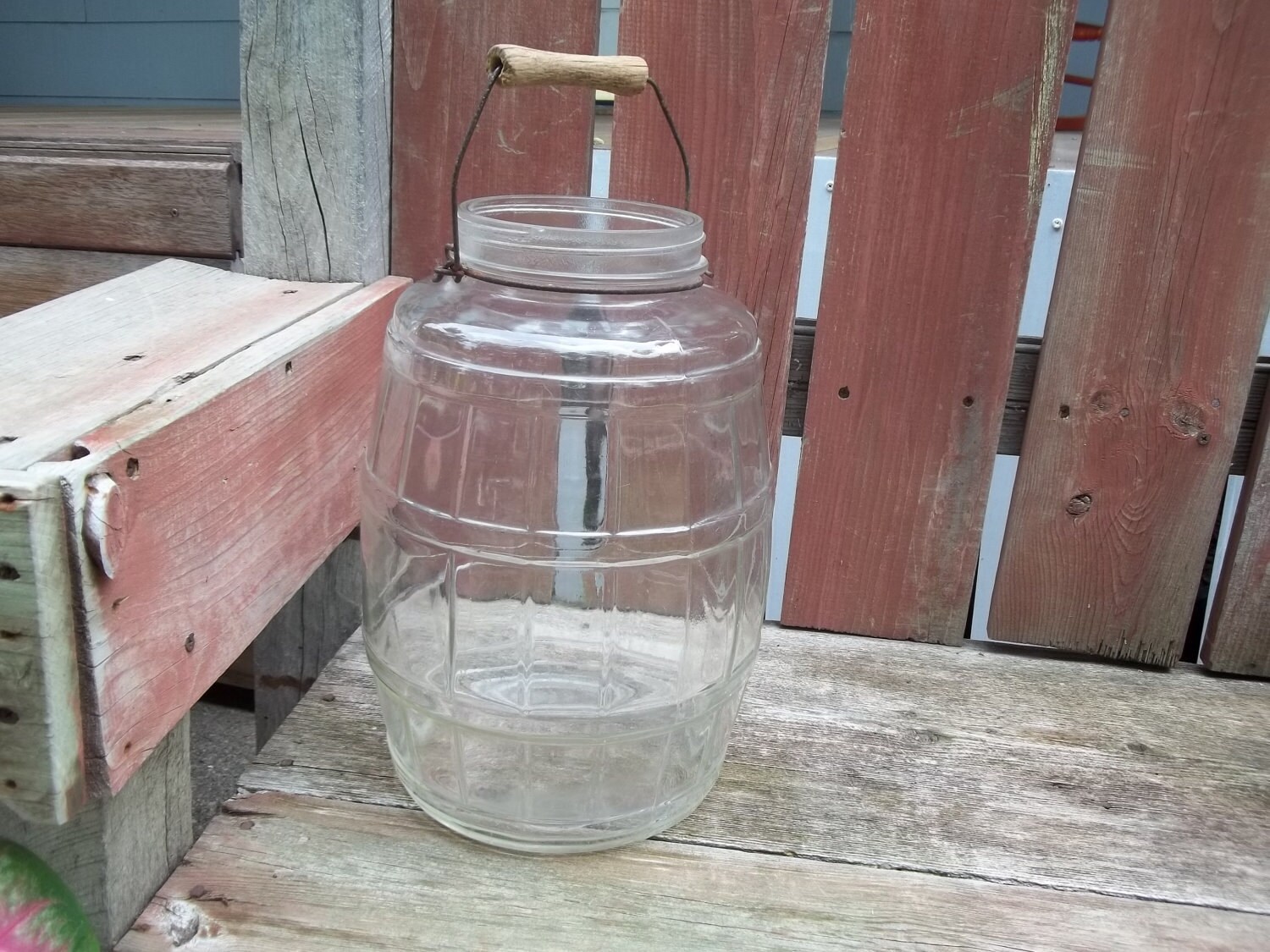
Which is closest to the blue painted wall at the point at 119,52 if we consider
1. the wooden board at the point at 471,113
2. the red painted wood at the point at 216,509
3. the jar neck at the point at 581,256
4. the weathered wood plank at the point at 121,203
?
the weathered wood plank at the point at 121,203

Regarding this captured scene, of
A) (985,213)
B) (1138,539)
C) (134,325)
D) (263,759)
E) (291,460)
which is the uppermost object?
(985,213)

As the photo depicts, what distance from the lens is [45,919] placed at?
2.51 ft

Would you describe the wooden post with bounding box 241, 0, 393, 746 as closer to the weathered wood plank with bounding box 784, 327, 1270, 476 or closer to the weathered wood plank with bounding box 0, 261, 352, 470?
the weathered wood plank with bounding box 0, 261, 352, 470

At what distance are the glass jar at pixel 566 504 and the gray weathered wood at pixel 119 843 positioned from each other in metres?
0.23

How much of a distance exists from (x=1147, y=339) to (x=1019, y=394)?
0.55ft

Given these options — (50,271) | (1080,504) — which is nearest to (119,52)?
(50,271)

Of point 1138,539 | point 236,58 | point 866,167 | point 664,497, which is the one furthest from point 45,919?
point 236,58

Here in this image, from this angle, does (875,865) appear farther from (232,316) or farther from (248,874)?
(232,316)

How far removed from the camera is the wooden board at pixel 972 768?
1.01 metres

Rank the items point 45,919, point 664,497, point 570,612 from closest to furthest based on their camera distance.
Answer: point 45,919 → point 664,497 → point 570,612

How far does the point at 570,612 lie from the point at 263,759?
41cm

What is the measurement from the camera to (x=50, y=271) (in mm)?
1474

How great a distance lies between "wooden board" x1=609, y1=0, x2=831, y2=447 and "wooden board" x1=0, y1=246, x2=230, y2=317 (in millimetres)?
635

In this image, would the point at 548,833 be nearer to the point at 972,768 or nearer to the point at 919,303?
the point at 972,768
